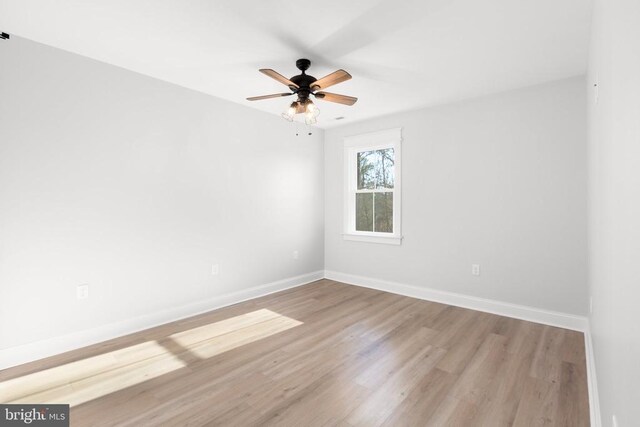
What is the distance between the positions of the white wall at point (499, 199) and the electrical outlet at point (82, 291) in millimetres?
3424

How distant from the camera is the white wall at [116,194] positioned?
7.89 feet

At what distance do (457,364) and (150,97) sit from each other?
3.74 metres

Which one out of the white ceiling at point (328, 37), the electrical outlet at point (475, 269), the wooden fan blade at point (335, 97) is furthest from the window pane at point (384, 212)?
the wooden fan blade at point (335, 97)

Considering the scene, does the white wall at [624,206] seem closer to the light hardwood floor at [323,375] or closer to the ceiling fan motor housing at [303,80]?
the light hardwood floor at [323,375]

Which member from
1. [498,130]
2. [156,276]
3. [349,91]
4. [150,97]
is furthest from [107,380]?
[498,130]

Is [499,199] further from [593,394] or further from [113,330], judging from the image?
[113,330]

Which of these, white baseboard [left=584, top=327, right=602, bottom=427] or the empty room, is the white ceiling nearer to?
the empty room

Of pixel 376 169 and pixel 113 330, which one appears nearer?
pixel 113 330

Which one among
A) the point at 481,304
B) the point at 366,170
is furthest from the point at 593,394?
the point at 366,170

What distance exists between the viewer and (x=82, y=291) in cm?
270

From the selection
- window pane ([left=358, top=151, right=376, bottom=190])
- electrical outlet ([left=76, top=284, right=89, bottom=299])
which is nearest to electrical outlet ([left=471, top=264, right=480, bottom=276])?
window pane ([left=358, top=151, right=376, bottom=190])

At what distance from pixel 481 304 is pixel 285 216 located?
9.15 ft

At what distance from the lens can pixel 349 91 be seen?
347 cm

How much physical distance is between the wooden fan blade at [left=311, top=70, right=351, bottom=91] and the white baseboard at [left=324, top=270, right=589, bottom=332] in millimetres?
2857
